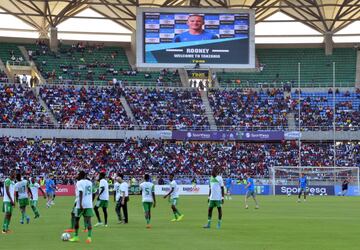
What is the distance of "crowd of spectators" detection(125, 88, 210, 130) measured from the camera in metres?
84.1

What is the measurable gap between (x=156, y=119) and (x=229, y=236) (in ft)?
192

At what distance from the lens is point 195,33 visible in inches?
3083

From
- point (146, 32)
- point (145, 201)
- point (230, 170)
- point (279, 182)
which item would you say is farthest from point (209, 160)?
point (145, 201)

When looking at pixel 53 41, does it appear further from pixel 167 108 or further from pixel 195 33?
pixel 195 33

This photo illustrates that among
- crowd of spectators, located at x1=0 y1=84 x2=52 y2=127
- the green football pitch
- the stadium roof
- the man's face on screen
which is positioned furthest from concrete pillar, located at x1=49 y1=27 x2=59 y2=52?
the green football pitch

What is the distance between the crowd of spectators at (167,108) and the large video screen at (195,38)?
319 inches

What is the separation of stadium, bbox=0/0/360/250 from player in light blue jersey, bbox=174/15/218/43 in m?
0.10

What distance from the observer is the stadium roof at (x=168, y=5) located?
295 feet

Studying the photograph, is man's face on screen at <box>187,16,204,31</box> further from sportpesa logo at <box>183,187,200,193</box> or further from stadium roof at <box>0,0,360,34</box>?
sportpesa logo at <box>183,187,200,193</box>

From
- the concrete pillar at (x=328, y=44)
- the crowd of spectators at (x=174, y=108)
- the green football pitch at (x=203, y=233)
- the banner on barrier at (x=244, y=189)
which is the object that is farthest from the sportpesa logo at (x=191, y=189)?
the concrete pillar at (x=328, y=44)

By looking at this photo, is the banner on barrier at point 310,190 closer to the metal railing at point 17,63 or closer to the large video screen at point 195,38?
the large video screen at point 195,38

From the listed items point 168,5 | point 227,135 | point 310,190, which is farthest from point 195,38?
point 310,190

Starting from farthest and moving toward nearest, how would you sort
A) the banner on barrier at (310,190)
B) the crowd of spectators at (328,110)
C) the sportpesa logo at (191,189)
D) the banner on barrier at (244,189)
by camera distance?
the crowd of spectators at (328,110)
the banner on barrier at (244,189)
the sportpesa logo at (191,189)
the banner on barrier at (310,190)

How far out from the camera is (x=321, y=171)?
7300 cm
